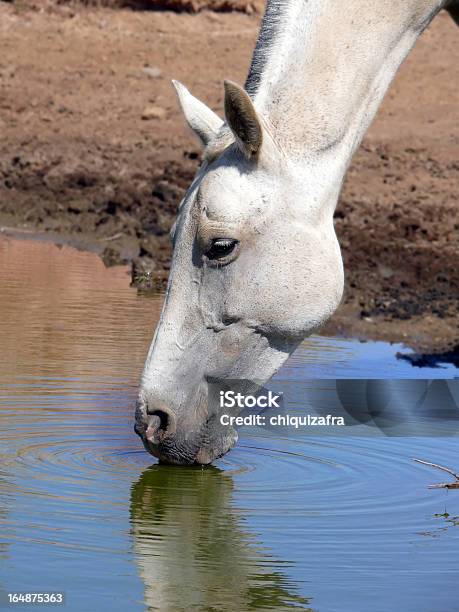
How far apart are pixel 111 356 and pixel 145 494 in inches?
98.6

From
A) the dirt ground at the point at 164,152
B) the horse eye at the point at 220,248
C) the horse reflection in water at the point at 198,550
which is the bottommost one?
the horse reflection in water at the point at 198,550

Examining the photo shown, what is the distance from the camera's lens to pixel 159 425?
4336mm

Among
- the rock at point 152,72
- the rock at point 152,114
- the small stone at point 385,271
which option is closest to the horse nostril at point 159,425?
the small stone at point 385,271

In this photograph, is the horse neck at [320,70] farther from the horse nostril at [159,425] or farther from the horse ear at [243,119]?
the horse nostril at [159,425]

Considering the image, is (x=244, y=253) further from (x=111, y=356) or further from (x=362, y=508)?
(x=111, y=356)

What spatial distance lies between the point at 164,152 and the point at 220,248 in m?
10.5

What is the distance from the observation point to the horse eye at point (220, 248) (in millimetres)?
4309

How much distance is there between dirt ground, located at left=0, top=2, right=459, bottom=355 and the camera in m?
10.0

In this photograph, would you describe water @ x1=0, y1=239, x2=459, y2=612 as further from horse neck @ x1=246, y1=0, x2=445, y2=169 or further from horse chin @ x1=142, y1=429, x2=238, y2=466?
horse neck @ x1=246, y1=0, x2=445, y2=169

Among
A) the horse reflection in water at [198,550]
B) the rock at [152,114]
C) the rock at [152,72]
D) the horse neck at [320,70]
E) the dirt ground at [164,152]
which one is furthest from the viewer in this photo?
the rock at [152,72]

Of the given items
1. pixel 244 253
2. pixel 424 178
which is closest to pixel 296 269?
pixel 244 253

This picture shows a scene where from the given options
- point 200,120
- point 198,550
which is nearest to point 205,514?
point 198,550

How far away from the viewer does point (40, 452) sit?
18.1ft

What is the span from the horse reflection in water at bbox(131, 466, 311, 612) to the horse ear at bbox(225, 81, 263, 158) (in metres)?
1.27
